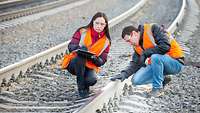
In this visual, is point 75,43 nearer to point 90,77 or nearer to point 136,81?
point 90,77

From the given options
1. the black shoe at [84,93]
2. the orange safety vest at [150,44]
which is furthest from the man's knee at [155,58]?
the black shoe at [84,93]

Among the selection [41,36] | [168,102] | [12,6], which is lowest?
[168,102]

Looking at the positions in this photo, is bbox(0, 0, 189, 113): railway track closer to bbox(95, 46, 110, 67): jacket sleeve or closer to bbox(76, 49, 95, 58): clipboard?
bbox(95, 46, 110, 67): jacket sleeve

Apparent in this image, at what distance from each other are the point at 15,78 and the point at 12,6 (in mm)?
7751

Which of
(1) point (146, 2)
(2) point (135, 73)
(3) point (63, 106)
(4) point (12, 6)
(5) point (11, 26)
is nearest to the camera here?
(3) point (63, 106)

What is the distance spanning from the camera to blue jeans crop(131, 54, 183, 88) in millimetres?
5934

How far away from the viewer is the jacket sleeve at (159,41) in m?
5.80

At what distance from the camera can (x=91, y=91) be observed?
6.28 meters

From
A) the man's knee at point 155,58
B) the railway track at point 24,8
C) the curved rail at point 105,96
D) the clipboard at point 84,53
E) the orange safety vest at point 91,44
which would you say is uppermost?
the railway track at point 24,8

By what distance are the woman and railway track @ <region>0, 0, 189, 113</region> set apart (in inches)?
8.2

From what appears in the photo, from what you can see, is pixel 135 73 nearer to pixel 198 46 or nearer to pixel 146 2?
pixel 198 46

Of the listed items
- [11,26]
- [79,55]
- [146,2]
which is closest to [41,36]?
[11,26]

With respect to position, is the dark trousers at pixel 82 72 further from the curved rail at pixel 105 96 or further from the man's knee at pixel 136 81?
the man's knee at pixel 136 81

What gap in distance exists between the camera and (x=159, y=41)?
5.83m
